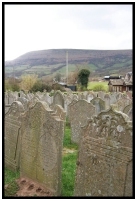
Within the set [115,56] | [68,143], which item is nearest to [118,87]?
[68,143]

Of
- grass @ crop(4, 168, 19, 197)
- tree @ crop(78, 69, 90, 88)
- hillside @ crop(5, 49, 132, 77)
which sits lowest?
grass @ crop(4, 168, 19, 197)

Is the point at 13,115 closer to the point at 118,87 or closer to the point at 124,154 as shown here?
the point at 124,154

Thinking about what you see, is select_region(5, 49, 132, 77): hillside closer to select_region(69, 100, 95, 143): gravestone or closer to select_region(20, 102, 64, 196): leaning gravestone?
select_region(69, 100, 95, 143): gravestone

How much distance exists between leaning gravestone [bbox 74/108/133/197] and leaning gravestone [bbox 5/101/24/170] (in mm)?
2913

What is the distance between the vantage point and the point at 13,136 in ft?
29.2

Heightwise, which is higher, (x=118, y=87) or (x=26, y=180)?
(x=118, y=87)

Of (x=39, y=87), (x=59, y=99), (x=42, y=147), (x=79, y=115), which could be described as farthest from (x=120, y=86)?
(x=42, y=147)

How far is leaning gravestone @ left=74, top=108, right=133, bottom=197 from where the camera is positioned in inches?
212

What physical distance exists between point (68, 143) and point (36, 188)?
493 cm

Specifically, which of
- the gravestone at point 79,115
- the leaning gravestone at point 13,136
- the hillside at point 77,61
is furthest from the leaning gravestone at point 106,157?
the hillside at point 77,61

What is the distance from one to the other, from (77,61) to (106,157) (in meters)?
130

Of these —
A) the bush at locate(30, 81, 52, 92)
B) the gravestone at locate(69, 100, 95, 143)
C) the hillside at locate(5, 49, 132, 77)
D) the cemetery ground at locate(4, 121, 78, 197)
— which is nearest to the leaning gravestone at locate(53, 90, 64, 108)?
the gravestone at locate(69, 100, 95, 143)

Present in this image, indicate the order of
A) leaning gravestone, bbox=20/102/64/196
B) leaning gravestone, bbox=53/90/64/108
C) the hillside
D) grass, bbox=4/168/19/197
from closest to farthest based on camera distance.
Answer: leaning gravestone, bbox=20/102/64/196 → grass, bbox=4/168/19/197 → leaning gravestone, bbox=53/90/64/108 → the hillside

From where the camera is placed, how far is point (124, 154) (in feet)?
17.7
